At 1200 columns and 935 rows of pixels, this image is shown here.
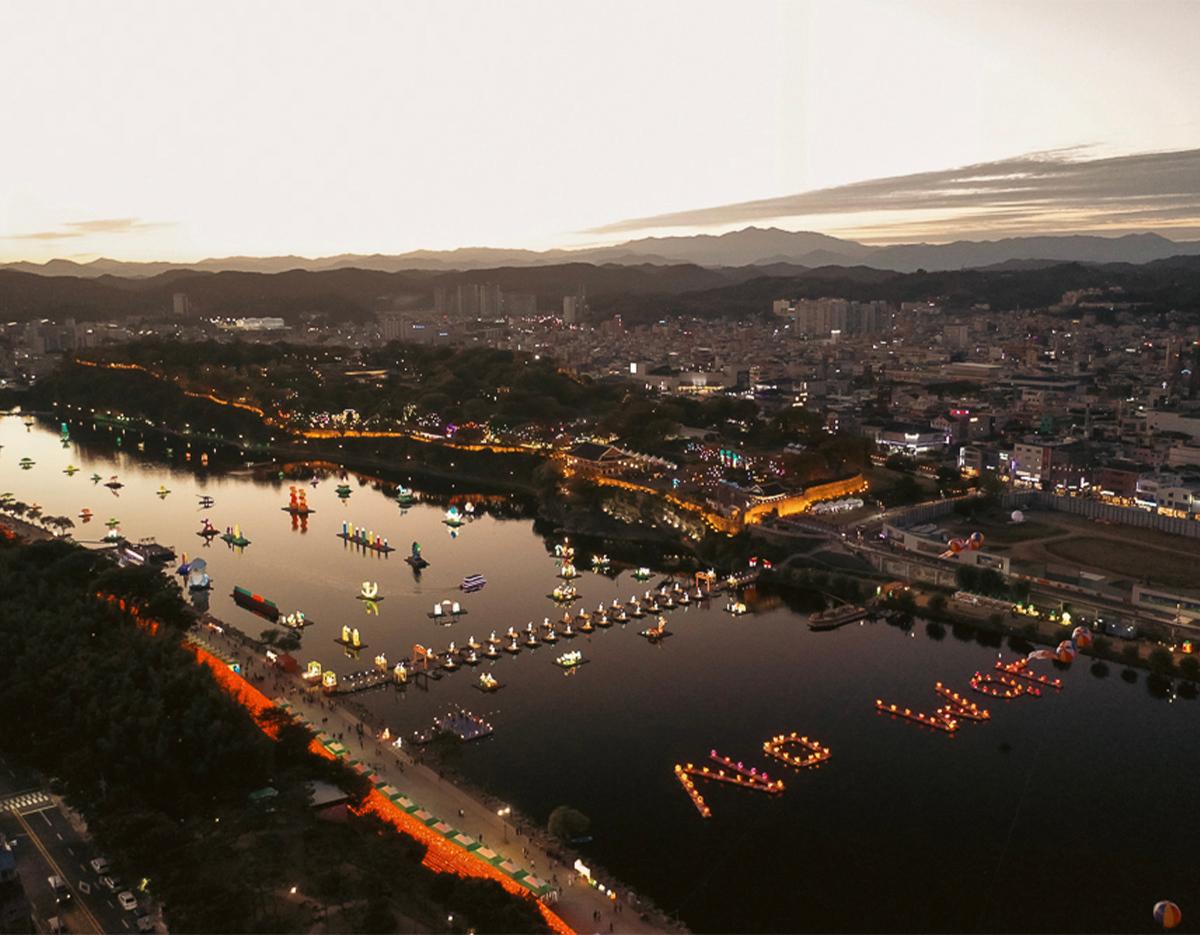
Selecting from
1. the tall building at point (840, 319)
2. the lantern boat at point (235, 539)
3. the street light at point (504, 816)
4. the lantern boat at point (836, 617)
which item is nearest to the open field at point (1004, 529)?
the lantern boat at point (836, 617)

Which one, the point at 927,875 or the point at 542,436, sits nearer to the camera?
the point at 927,875

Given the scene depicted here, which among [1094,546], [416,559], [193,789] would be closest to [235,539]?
[416,559]

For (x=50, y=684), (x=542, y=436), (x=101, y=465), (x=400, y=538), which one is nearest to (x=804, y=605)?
(x=400, y=538)

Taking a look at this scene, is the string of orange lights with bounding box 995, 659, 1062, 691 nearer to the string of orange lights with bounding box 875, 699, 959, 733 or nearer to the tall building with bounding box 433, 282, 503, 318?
the string of orange lights with bounding box 875, 699, 959, 733

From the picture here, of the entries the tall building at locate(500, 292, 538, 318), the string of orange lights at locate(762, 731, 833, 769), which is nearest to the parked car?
the string of orange lights at locate(762, 731, 833, 769)

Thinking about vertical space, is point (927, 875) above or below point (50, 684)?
below

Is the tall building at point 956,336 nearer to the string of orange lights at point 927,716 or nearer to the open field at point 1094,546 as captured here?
the open field at point 1094,546

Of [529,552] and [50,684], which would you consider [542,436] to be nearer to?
[529,552]

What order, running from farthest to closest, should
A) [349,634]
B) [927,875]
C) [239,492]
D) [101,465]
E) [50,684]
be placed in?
[101,465], [239,492], [349,634], [50,684], [927,875]
